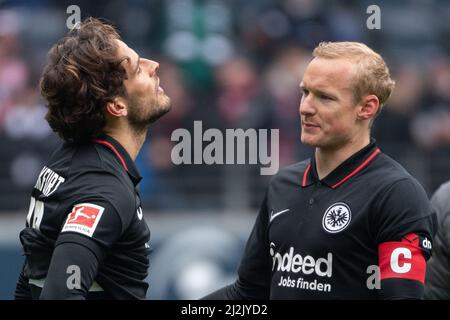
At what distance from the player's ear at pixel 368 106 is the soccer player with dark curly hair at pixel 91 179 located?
764mm

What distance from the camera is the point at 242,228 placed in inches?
338

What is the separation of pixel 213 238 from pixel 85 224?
5229 mm

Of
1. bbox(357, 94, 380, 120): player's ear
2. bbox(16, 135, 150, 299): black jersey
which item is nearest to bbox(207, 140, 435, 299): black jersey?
bbox(357, 94, 380, 120): player's ear

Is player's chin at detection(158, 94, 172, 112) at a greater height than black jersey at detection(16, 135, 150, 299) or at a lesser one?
greater

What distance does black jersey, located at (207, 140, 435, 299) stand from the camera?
3.50 m

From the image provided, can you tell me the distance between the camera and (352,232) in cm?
360

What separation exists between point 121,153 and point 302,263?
78 centimetres

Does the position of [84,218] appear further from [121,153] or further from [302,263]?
[302,263]

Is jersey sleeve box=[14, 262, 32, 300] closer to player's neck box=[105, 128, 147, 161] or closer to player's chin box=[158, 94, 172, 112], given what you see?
player's neck box=[105, 128, 147, 161]

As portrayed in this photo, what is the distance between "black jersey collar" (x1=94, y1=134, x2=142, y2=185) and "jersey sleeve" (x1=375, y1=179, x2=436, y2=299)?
2.93 ft

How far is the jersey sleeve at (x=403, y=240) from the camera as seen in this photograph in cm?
347

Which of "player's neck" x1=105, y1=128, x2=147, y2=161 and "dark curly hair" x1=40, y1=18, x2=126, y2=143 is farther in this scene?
"player's neck" x1=105, y1=128, x2=147, y2=161

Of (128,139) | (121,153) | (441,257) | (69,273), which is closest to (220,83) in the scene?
(441,257)
